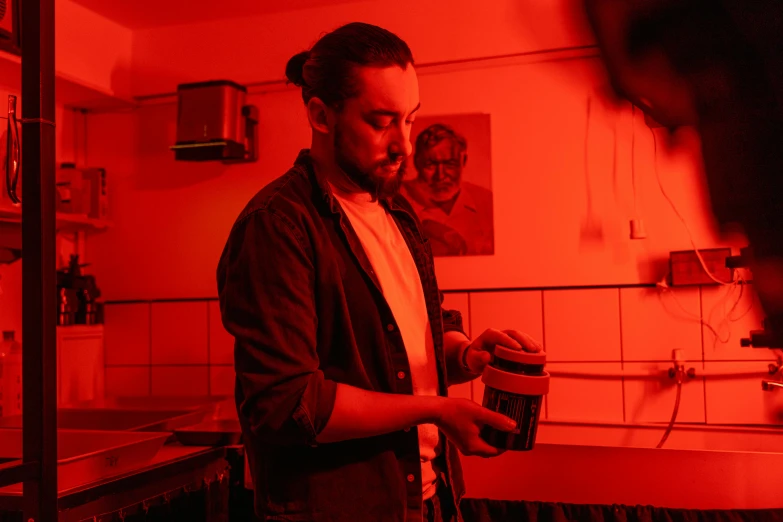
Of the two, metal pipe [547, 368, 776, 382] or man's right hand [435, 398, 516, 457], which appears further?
metal pipe [547, 368, 776, 382]

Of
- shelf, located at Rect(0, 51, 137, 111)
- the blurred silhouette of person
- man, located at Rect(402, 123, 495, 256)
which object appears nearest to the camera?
the blurred silhouette of person

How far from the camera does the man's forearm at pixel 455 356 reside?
101 centimetres

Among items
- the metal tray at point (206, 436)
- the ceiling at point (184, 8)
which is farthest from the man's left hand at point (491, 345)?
the ceiling at point (184, 8)

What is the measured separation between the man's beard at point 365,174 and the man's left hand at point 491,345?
24 cm

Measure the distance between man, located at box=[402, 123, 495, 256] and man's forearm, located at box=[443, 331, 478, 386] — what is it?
1059mm

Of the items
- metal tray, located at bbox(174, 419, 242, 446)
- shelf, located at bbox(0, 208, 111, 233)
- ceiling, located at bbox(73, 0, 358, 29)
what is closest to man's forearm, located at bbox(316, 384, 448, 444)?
metal tray, located at bbox(174, 419, 242, 446)

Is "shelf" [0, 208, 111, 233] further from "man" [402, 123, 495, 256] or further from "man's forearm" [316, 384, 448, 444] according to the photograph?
"man's forearm" [316, 384, 448, 444]

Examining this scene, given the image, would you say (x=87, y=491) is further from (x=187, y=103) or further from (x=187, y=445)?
(x=187, y=103)

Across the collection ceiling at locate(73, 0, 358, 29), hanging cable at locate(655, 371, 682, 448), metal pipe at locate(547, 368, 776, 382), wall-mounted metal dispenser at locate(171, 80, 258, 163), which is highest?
ceiling at locate(73, 0, 358, 29)

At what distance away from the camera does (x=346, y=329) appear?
0.82 meters

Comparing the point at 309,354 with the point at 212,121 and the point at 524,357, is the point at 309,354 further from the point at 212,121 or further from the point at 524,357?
the point at 212,121

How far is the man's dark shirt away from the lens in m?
0.73

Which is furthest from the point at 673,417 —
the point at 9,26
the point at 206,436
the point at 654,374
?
the point at 9,26

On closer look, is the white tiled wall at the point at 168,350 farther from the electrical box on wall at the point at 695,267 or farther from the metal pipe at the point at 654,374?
the electrical box on wall at the point at 695,267
